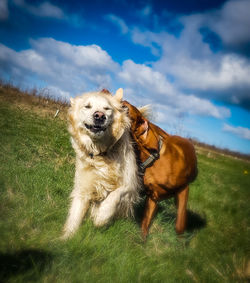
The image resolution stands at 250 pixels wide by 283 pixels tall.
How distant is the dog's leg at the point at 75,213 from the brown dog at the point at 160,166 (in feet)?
3.18

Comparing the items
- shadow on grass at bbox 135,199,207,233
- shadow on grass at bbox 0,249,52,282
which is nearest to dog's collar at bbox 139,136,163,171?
shadow on grass at bbox 135,199,207,233

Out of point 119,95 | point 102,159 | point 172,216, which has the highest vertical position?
point 119,95

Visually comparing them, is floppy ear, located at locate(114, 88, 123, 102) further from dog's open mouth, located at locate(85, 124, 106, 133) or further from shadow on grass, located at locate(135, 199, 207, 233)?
shadow on grass, located at locate(135, 199, 207, 233)

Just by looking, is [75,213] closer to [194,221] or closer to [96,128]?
[96,128]

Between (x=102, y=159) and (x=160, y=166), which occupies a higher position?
(x=160, y=166)

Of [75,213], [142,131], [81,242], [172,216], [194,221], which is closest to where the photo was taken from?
[81,242]

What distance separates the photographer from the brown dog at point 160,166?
10.6 ft

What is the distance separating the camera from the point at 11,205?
2639 millimetres

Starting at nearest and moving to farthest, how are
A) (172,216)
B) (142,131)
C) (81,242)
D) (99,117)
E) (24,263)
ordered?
(24,263)
(81,242)
(99,117)
(142,131)
(172,216)

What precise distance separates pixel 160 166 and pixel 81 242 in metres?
1.52

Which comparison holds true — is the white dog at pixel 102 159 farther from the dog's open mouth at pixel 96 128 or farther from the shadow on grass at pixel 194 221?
the shadow on grass at pixel 194 221

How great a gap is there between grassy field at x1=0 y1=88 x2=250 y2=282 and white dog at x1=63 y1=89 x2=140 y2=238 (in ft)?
0.90

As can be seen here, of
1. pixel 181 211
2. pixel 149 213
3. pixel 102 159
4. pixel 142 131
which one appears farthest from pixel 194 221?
pixel 102 159

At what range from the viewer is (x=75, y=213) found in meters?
2.93
